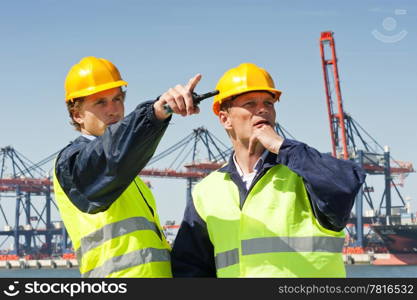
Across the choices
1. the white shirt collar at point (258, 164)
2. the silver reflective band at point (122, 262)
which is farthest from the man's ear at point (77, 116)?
the white shirt collar at point (258, 164)

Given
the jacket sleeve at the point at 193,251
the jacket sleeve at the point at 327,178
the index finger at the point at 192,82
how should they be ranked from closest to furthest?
the index finger at the point at 192,82
the jacket sleeve at the point at 327,178
the jacket sleeve at the point at 193,251

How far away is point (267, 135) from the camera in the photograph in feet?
8.95

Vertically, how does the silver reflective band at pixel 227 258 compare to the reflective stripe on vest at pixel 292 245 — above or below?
below

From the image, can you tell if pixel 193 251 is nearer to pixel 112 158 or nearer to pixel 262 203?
pixel 262 203

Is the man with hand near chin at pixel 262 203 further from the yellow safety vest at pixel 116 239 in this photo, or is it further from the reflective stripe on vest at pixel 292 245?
the yellow safety vest at pixel 116 239

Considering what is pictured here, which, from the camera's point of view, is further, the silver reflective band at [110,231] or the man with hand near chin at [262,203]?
the silver reflective band at [110,231]

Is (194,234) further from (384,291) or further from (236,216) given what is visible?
(384,291)

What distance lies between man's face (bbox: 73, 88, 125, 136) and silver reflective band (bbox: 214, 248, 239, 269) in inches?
29.7

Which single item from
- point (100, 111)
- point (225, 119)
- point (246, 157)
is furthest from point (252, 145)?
point (100, 111)

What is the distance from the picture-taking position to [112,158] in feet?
7.66

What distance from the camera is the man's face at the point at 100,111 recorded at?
2939 mm

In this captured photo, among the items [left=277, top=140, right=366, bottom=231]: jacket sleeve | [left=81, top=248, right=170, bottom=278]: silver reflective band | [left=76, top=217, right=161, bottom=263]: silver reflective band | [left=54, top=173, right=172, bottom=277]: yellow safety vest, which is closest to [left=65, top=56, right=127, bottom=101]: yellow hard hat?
[left=54, top=173, right=172, bottom=277]: yellow safety vest

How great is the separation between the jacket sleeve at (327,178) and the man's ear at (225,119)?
46 cm

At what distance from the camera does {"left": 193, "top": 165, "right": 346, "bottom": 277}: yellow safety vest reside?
112 inches
